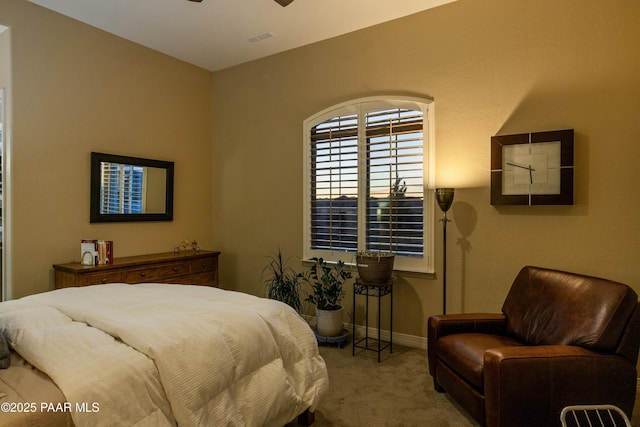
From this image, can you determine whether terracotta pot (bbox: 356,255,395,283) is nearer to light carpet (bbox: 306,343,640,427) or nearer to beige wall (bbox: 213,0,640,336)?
beige wall (bbox: 213,0,640,336)

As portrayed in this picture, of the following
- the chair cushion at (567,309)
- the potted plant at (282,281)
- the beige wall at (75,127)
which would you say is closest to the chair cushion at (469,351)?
the chair cushion at (567,309)

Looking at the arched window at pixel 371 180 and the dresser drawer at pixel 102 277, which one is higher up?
the arched window at pixel 371 180

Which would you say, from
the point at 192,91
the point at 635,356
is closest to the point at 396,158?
the point at 635,356

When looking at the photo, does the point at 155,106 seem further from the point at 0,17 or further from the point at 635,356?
the point at 635,356

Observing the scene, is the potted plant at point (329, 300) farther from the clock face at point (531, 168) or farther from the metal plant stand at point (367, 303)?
the clock face at point (531, 168)

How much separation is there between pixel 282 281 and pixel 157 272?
133cm

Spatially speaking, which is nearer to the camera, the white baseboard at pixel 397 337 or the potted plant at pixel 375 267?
the potted plant at pixel 375 267

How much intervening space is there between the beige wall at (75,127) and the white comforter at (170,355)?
1561 mm

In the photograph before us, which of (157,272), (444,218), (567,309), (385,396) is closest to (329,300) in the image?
(385,396)

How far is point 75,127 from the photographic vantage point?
12.5 feet

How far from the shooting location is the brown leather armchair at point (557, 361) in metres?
2.00

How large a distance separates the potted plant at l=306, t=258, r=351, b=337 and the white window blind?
219 centimetres

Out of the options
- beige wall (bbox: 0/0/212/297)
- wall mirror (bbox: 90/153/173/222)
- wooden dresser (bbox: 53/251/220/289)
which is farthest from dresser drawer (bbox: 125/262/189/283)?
wall mirror (bbox: 90/153/173/222)

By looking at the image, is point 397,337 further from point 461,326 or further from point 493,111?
point 493,111
